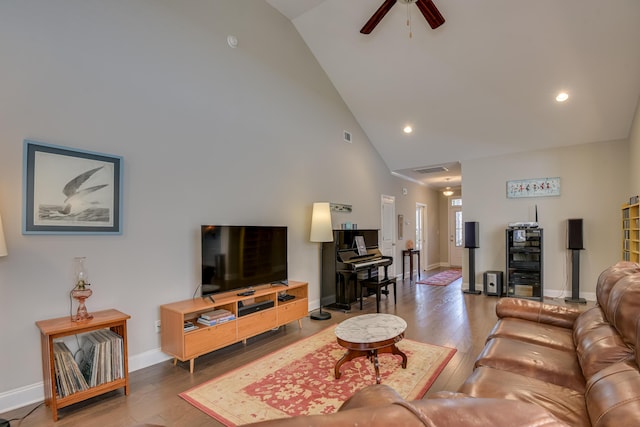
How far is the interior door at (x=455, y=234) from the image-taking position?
10.3m

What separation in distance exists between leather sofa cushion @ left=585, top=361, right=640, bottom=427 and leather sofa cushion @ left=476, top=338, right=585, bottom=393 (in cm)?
35

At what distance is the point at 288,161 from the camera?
4.67 m

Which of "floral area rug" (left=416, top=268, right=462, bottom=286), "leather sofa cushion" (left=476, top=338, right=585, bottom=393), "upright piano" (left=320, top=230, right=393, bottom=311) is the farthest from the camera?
"floral area rug" (left=416, top=268, right=462, bottom=286)

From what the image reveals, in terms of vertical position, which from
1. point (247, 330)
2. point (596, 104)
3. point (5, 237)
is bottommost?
point (247, 330)

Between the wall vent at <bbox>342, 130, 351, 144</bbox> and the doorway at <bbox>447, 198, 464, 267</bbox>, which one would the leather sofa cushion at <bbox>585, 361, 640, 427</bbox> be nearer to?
the wall vent at <bbox>342, 130, 351, 144</bbox>

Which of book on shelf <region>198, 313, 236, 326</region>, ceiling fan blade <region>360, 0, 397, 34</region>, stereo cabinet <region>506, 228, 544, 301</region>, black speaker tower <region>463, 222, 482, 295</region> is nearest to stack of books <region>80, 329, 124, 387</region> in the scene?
book on shelf <region>198, 313, 236, 326</region>

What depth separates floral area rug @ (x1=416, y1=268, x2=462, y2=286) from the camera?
7285mm

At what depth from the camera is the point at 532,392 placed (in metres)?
A: 1.63

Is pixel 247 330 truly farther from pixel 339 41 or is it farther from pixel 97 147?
pixel 339 41

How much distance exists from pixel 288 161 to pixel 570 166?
16.2 ft

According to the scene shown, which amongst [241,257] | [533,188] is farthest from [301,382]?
[533,188]

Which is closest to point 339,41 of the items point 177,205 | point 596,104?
point 177,205

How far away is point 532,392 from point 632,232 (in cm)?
416

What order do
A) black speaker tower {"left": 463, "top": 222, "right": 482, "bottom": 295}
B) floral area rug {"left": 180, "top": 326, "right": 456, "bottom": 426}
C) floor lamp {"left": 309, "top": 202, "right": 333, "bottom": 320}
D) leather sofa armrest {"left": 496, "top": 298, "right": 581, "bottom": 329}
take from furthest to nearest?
black speaker tower {"left": 463, "top": 222, "right": 482, "bottom": 295}, floor lamp {"left": 309, "top": 202, "right": 333, "bottom": 320}, leather sofa armrest {"left": 496, "top": 298, "right": 581, "bottom": 329}, floral area rug {"left": 180, "top": 326, "right": 456, "bottom": 426}
